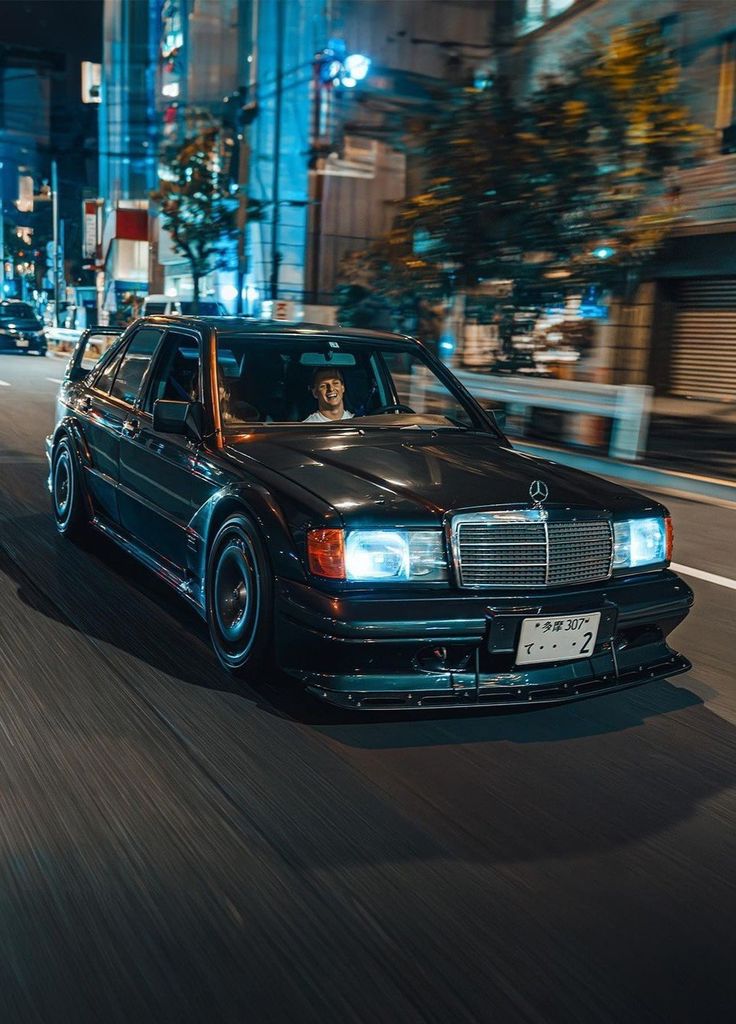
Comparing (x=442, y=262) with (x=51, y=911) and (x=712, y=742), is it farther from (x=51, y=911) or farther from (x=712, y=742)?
(x=51, y=911)

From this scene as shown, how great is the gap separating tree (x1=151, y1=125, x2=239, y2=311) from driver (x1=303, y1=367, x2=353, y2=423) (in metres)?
38.4

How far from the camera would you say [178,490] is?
4.95 metres

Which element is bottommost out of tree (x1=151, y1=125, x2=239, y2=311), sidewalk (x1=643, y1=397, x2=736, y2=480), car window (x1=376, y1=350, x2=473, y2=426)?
sidewalk (x1=643, y1=397, x2=736, y2=480)

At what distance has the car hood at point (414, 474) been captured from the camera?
3.92 m

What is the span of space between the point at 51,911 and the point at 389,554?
1.72 m

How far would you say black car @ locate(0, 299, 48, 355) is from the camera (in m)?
32.4

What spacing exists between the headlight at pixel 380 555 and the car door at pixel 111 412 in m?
2.27

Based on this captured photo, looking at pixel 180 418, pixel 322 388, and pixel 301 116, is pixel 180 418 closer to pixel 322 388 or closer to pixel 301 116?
pixel 322 388

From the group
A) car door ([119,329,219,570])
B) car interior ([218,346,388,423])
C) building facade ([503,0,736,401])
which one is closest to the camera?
car door ([119,329,219,570])

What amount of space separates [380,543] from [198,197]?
137 feet

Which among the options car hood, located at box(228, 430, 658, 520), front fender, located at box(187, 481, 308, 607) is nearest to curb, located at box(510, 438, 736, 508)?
car hood, located at box(228, 430, 658, 520)

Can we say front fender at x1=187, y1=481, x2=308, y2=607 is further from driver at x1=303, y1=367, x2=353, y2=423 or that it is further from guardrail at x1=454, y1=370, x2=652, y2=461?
guardrail at x1=454, y1=370, x2=652, y2=461

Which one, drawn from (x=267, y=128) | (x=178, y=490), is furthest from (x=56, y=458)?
(x=267, y=128)

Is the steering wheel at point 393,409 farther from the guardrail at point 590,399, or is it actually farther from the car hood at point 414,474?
the guardrail at point 590,399
